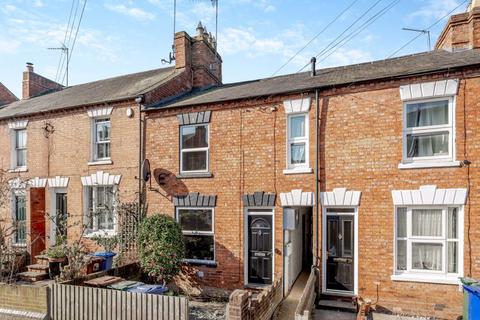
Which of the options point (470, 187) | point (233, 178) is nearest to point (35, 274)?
point (233, 178)

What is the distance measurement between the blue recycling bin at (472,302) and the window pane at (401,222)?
6.03ft

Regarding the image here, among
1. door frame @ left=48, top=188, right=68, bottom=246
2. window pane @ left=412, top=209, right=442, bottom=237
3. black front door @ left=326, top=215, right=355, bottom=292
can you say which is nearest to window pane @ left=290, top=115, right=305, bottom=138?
black front door @ left=326, top=215, right=355, bottom=292

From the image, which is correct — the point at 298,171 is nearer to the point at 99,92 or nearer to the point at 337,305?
the point at 337,305

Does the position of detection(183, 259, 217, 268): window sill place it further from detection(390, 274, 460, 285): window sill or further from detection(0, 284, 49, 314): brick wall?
detection(390, 274, 460, 285): window sill

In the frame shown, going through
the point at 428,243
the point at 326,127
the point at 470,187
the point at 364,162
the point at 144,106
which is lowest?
the point at 428,243

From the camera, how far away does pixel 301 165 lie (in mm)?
9484

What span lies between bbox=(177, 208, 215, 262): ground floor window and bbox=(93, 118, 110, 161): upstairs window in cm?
381

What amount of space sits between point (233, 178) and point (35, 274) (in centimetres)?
748

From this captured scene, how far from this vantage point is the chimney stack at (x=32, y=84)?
696 inches

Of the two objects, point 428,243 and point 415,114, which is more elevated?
point 415,114

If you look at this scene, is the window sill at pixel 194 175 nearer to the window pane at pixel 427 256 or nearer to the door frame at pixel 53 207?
the door frame at pixel 53 207

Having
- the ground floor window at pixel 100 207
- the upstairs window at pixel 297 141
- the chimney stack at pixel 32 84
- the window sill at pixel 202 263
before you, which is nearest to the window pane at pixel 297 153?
the upstairs window at pixel 297 141

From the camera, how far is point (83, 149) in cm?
1240

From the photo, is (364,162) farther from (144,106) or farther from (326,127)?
(144,106)
